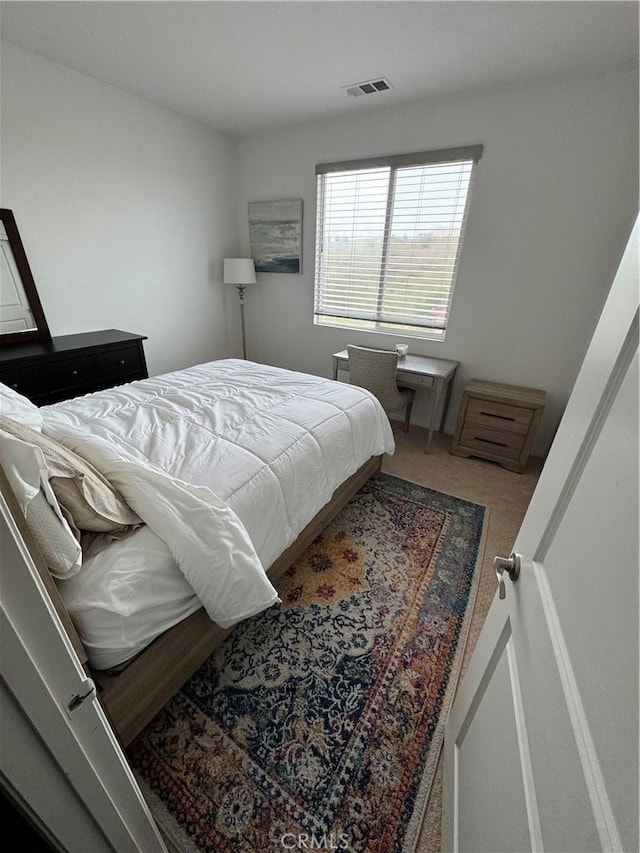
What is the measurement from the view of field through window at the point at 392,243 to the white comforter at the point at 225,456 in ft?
4.42

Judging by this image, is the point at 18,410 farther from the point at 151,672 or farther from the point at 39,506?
the point at 151,672

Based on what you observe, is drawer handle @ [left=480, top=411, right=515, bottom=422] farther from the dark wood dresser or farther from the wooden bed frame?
the dark wood dresser

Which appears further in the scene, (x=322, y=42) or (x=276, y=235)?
(x=276, y=235)

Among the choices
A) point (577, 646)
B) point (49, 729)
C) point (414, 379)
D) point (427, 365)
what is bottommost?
point (414, 379)

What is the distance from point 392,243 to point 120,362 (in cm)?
251

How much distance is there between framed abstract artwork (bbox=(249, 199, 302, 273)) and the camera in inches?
134

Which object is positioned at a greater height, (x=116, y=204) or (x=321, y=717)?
(x=116, y=204)

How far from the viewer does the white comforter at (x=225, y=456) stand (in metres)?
1.09

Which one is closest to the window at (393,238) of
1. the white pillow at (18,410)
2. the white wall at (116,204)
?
the white wall at (116,204)

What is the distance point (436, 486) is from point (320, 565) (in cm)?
112

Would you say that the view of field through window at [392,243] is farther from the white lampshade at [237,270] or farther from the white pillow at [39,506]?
the white pillow at [39,506]

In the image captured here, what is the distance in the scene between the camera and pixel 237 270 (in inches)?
142

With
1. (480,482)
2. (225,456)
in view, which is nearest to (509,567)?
(225,456)

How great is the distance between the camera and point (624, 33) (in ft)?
5.65
